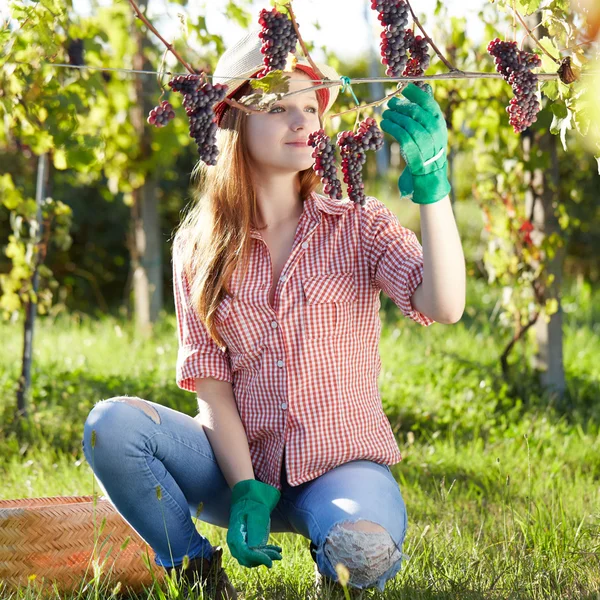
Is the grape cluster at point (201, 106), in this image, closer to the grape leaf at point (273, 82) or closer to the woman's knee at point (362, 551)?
the grape leaf at point (273, 82)

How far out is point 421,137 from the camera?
5.25ft

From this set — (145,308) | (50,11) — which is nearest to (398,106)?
(50,11)

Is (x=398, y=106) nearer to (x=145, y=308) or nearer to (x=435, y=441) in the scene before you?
(x=435, y=441)

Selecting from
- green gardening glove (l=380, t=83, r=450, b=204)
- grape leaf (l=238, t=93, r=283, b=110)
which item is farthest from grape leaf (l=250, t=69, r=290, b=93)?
green gardening glove (l=380, t=83, r=450, b=204)

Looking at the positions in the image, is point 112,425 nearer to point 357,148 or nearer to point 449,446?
point 357,148

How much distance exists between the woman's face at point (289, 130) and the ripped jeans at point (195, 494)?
62 centimetres

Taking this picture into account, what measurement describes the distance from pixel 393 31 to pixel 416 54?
0.43ft

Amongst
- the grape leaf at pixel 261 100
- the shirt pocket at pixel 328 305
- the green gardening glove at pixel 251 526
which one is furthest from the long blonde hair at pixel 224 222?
the grape leaf at pixel 261 100

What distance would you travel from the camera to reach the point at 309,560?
2059 millimetres

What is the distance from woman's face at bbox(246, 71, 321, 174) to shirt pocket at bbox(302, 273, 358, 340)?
0.84 ft

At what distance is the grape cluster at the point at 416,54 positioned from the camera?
1.51 meters

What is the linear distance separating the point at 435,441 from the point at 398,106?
173 centimetres

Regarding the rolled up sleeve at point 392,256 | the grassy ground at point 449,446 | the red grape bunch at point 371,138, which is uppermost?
the red grape bunch at point 371,138

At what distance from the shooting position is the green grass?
1899mm
